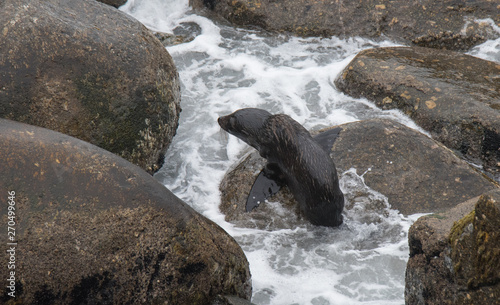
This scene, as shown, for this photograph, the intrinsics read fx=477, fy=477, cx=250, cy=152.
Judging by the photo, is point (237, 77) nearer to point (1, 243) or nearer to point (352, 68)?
point (352, 68)

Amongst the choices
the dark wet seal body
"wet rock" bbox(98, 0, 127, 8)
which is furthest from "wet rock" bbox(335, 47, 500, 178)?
"wet rock" bbox(98, 0, 127, 8)

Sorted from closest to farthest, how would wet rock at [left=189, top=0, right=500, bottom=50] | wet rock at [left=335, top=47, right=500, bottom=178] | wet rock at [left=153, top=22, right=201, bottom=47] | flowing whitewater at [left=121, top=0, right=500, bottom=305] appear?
flowing whitewater at [left=121, top=0, right=500, bottom=305] → wet rock at [left=335, top=47, right=500, bottom=178] → wet rock at [left=189, top=0, right=500, bottom=50] → wet rock at [left=153, top=22, right=201, bottom=47]

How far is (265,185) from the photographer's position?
540cm

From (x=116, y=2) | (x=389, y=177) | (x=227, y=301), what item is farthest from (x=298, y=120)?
(x=116, y=2)

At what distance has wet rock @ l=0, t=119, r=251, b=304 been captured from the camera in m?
3.01

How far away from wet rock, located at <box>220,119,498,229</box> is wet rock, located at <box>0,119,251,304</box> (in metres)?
1.75

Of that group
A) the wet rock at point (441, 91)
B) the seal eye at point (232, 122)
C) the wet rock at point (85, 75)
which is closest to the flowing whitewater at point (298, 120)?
the wet rock at point (441, 91)

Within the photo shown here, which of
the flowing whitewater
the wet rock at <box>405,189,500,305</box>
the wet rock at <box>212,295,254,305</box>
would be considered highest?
the wet rock at <box>405,189,500,305</box>

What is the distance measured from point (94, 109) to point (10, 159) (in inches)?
70.4

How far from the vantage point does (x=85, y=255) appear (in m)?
3.06

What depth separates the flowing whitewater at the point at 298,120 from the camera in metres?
4.51

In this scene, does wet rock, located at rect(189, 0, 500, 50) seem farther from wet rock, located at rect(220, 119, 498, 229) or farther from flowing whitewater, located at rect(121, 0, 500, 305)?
wet rock, located at rect(220, 119, 498, 229)

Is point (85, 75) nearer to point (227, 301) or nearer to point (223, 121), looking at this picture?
point (223, 121)

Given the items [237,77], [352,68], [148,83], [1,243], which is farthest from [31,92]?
[352,68]
